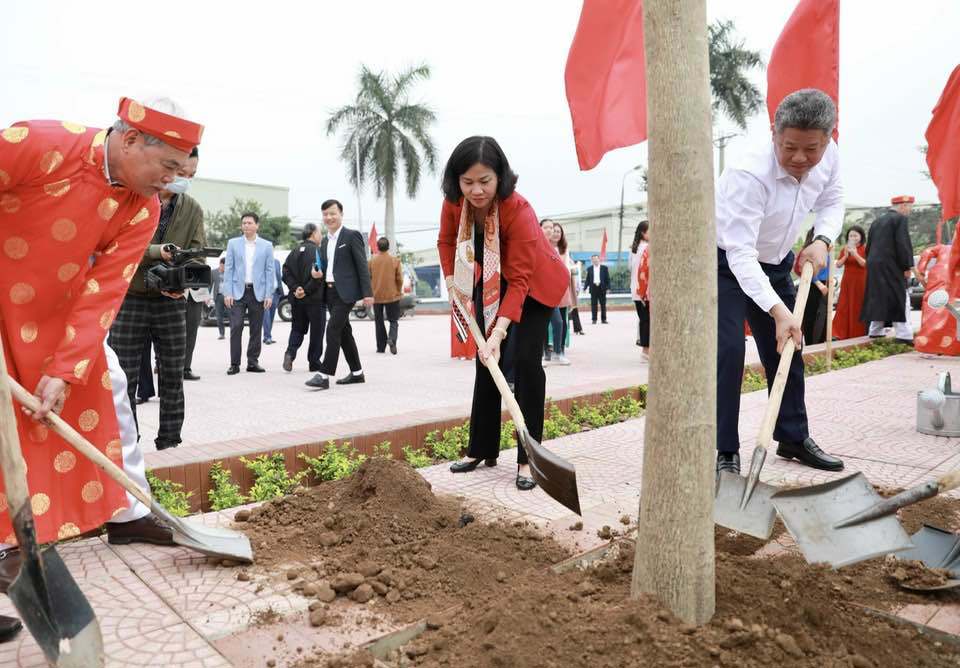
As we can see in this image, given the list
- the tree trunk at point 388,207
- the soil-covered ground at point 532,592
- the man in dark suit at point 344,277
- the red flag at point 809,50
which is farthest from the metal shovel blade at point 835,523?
the tree trunk at point 388,207

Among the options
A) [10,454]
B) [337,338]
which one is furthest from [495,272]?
[337,338]

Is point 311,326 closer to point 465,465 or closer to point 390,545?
point 465,465

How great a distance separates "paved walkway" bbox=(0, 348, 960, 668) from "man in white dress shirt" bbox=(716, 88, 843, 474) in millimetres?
281

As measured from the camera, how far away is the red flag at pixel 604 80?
Answer: 5.08m

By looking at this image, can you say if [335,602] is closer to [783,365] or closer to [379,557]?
[379,557]

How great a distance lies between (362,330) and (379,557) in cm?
1422

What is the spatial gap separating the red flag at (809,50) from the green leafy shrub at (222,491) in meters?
4.29

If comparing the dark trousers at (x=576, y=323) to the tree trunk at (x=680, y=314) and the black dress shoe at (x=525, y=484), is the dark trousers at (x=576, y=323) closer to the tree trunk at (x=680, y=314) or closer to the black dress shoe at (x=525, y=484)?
the black dress shoe at (x=525, y=484)

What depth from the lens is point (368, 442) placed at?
400cm

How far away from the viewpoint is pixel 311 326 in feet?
26.5

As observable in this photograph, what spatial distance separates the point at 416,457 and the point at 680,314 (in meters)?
2.54

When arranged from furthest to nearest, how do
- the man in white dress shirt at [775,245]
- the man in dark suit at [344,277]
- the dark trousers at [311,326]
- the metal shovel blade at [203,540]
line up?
the dark trousers at [311,326]
the man in dark suit at [344,277]
the man in white dress shirt at [775,245]
the metal shovel blade at [203,540]

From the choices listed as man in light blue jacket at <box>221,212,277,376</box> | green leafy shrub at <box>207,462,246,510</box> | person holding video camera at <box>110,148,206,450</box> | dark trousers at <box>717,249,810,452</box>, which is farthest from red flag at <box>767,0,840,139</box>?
man in light blue jacket at <box>221,212,277,376</box>

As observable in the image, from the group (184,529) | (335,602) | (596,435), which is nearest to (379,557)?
(335,602)
